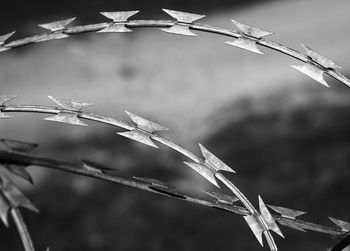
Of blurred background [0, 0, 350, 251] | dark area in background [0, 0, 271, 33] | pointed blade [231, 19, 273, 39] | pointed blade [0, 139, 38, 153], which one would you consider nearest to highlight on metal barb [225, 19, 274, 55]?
pointed blade [231, 19, 273, 39]

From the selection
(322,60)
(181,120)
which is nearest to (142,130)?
(322,60)

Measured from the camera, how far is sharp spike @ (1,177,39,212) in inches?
37.1

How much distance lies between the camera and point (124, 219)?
3.98 meters

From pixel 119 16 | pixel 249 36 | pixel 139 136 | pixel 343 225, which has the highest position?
pixel 119 16


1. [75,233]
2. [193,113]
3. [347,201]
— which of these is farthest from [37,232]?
[347,201]

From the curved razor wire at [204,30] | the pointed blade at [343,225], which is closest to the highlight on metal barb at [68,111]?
the curved razor wire at [204,30]

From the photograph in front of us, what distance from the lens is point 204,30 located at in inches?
45.3

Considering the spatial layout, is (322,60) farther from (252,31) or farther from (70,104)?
(70,104)

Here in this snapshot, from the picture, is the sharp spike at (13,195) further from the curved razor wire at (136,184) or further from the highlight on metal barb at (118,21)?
the highlight on metal barb at (118,21)

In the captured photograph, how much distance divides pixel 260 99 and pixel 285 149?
0.59m

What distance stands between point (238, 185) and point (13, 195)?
3203mm

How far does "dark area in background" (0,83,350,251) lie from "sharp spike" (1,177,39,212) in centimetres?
289

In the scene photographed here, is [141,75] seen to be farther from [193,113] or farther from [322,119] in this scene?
[322,119]

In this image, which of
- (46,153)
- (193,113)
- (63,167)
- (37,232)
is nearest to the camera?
(63,167)
